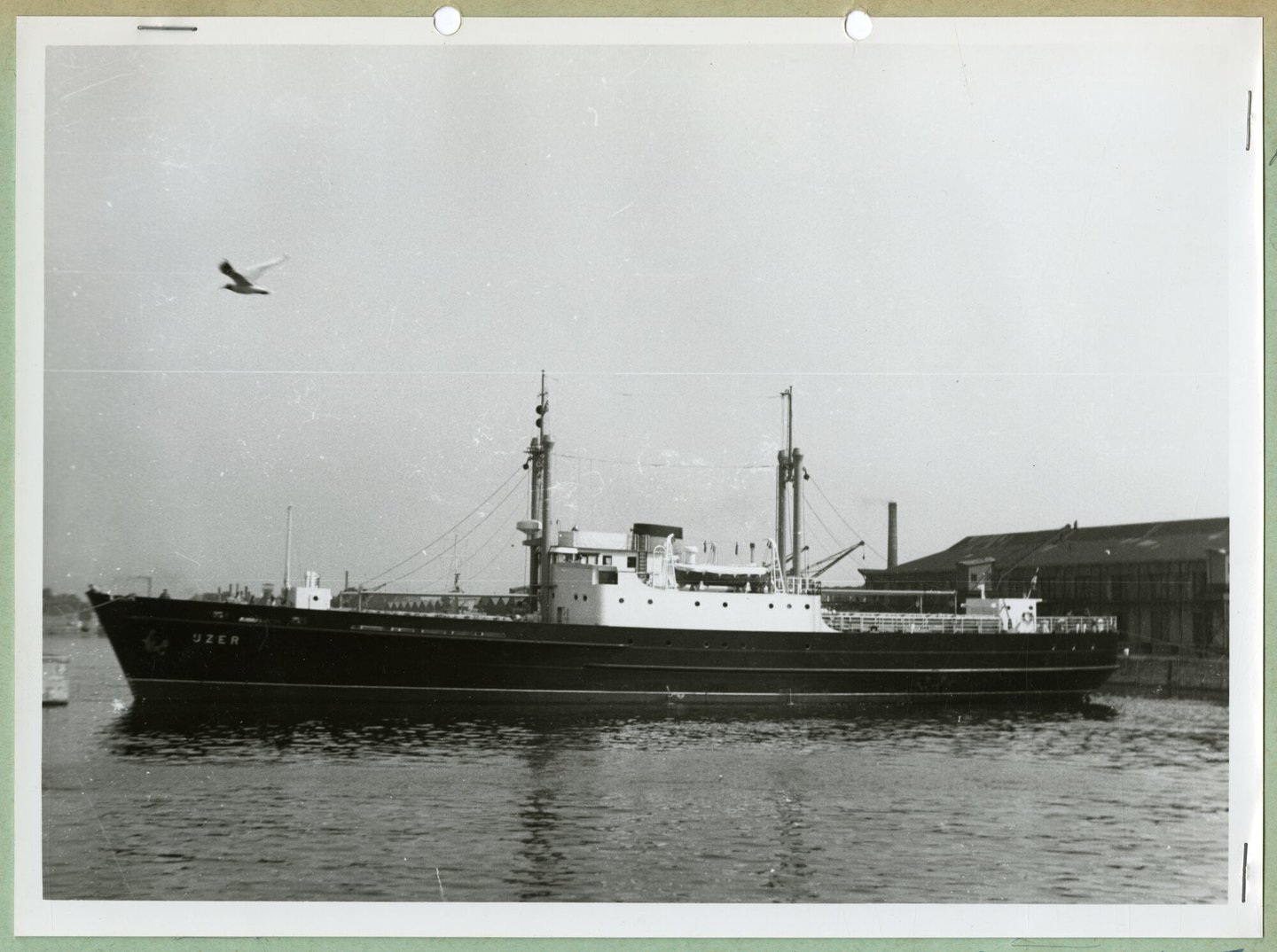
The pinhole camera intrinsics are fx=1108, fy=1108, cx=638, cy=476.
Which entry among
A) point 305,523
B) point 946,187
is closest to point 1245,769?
point 946,187

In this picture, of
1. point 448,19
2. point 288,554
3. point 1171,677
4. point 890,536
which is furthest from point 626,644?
point 448,19

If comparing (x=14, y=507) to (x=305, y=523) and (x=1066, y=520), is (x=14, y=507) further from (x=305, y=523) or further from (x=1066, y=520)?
(x=1066, y=520)

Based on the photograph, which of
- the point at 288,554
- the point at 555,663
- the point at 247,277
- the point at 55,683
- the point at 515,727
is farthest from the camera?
the point at 555,663

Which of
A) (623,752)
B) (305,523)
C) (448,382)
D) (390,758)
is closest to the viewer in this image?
(448,382)

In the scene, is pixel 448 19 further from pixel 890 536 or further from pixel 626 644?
pixel 626 644

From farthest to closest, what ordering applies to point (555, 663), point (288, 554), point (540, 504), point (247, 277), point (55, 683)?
point (555, 663) → point (540, 504) → point (288, 554) → point (247, 277) → point (55, 683)

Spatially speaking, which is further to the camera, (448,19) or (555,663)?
(555,663)

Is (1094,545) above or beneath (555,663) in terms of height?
above
